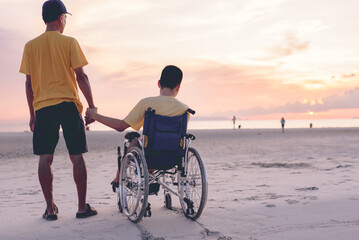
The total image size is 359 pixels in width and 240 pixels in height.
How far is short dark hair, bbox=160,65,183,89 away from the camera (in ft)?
11.1

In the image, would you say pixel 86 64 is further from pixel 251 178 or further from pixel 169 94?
pixel 251 178

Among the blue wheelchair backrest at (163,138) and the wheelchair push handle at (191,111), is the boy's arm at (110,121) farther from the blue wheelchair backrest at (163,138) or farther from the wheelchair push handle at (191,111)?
the wheelchair push handle at (191,111)

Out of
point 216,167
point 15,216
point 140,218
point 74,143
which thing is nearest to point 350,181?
point 216,167

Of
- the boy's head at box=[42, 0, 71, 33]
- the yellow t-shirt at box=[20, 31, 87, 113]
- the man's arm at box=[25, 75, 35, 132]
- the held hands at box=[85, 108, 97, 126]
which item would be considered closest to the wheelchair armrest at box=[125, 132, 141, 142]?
the held hands at box=[85, 108, 97, 126]

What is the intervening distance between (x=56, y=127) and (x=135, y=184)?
940mm

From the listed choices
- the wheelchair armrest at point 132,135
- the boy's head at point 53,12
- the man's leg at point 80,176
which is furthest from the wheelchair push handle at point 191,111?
the boy's head at point 53,12

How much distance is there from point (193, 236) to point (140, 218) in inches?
21.7

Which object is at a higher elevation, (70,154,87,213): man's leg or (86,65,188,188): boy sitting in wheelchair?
(86,65,188,188): boy sitting in wheelchair

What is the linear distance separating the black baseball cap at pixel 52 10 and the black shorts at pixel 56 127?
2.80 ft

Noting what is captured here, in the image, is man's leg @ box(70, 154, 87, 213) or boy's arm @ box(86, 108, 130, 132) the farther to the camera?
man's leg @ box(70, 154, 87, 213)

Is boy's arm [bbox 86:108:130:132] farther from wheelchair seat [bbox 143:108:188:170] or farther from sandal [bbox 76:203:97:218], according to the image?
sandal [bbox 76:203:97:218]

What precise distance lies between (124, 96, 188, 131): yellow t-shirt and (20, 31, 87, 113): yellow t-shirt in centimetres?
60

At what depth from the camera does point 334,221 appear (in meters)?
3.15

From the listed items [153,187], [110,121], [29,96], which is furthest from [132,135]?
[29,96]
